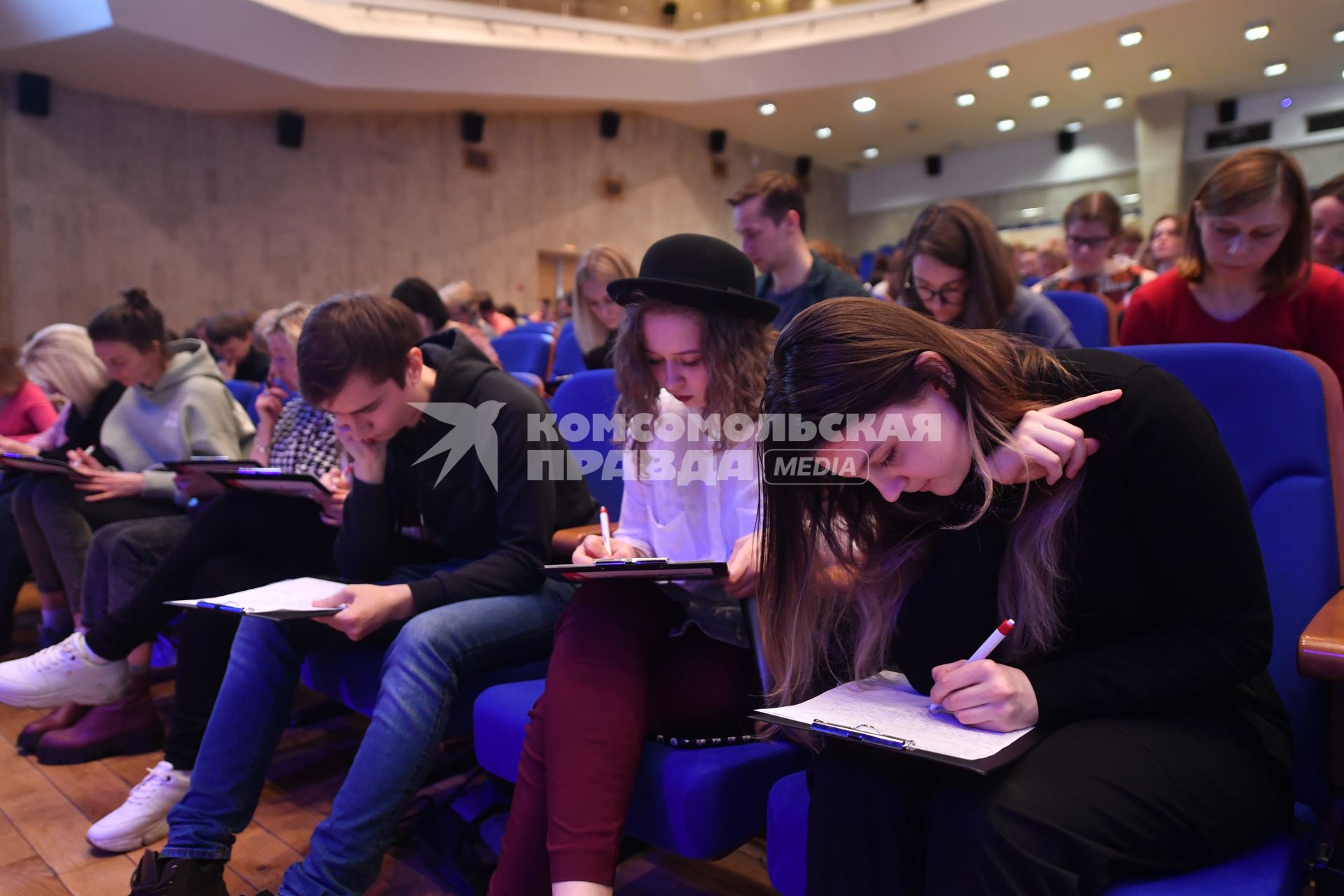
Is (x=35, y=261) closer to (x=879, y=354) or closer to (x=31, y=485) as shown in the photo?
(x=31, y=485)

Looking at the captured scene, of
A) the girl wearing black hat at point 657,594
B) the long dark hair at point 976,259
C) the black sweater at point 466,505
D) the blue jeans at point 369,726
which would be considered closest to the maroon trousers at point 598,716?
the girl wearing black hat at point 657,594

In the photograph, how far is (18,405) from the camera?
3354 mm

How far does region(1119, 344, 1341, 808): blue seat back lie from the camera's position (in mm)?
1099

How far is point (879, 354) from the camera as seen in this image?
0.92 metres

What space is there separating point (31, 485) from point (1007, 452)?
292 cm

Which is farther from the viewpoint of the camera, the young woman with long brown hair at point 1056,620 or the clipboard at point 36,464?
the clipboard at point 36,464

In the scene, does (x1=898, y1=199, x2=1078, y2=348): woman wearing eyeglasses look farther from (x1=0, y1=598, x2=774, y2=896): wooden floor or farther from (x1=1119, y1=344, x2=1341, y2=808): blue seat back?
(x1=0, y1=598, x2=774, y2=896): wooden floor

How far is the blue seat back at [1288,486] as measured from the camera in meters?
1.10

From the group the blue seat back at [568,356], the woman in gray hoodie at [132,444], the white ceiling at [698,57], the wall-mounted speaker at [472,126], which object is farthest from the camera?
the wall-mounted speaker at [472,126]

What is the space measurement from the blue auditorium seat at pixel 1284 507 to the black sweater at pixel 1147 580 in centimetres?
13

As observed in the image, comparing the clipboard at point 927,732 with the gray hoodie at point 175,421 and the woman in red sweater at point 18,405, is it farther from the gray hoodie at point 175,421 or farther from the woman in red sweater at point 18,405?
the woman in red sweater at point 18,405

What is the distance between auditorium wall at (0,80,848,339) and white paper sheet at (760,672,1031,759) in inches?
227

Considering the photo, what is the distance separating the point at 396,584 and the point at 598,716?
656mm

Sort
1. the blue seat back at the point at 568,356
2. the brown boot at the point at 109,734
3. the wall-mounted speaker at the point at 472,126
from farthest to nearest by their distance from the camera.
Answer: the wall-mounted speaker at the point at 472,126, the blue seat back at the point at 568,356, the brown boot at the point at 109,734
